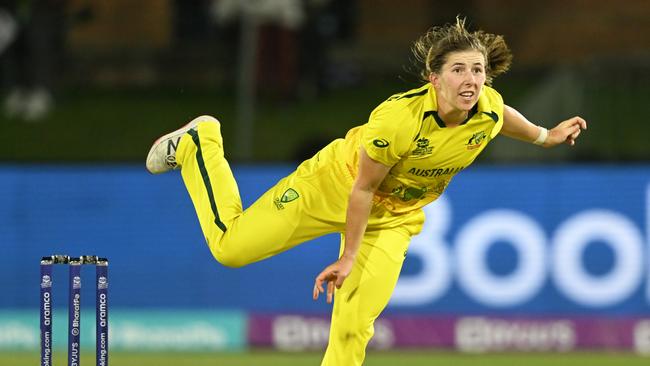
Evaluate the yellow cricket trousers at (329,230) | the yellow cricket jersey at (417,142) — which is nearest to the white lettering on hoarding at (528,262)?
the yellow cricket trousers at (329,230)

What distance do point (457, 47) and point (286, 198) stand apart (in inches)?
45.1

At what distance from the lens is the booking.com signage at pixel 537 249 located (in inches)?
427

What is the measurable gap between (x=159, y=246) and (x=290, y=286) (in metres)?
1.02

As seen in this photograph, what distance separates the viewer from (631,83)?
41.4 ft

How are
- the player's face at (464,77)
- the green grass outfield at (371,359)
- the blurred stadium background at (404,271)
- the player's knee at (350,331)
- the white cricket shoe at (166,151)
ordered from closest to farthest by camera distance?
the player's face at (464,77), the player's knee at (350,331), the white cricket shoe at (166,151), the green grass outfield at (371,359), the blurred stadium background at (404,271)

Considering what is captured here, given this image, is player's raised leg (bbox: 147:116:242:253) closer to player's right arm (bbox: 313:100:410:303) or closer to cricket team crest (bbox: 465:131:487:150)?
player's right arm (bbox: 313:100:410:303)

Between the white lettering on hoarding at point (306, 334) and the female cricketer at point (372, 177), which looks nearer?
the female cricketer at point (372, 177)

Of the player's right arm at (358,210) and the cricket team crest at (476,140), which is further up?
the cricket team crest at (476,140)

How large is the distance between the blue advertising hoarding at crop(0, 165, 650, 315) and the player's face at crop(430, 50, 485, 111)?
448 cm

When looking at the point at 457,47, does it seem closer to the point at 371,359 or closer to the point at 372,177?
the point at 372,177

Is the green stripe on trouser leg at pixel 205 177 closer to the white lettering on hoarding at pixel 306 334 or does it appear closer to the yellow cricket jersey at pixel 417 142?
the yellow cricket jersey at pixel 417 142

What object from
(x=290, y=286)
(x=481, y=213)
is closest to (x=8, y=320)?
(x=290, y=286)

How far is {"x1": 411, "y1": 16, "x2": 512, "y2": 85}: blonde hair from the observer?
641 centimetres

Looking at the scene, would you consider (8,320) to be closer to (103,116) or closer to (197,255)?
(197,255)
